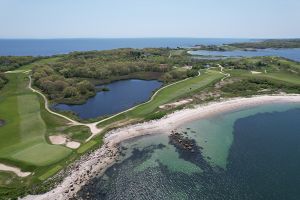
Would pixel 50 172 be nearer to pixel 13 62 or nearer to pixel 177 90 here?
pixel 177 90

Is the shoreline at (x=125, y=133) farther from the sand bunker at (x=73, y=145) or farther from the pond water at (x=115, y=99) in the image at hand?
the pond water at (x=115, y=99)

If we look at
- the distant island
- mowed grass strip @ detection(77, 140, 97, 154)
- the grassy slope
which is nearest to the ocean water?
the distant island

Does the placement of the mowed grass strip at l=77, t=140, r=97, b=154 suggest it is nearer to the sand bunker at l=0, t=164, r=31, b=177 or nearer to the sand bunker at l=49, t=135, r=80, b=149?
the sand bunker at l=49, t=135, r=80, b=149

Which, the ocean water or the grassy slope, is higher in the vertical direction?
the grassy slope

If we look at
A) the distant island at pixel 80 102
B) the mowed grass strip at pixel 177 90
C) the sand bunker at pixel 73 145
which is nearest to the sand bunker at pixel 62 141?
the sand bunker at pixel 73 145

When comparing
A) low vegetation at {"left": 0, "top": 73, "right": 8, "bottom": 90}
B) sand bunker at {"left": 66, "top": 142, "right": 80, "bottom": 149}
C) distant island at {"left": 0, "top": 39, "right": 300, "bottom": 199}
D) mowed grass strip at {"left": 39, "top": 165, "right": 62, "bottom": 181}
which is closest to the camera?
mowed grass strip at {"left": 39, "top": 165, "right": 62, "bottom": 181}
